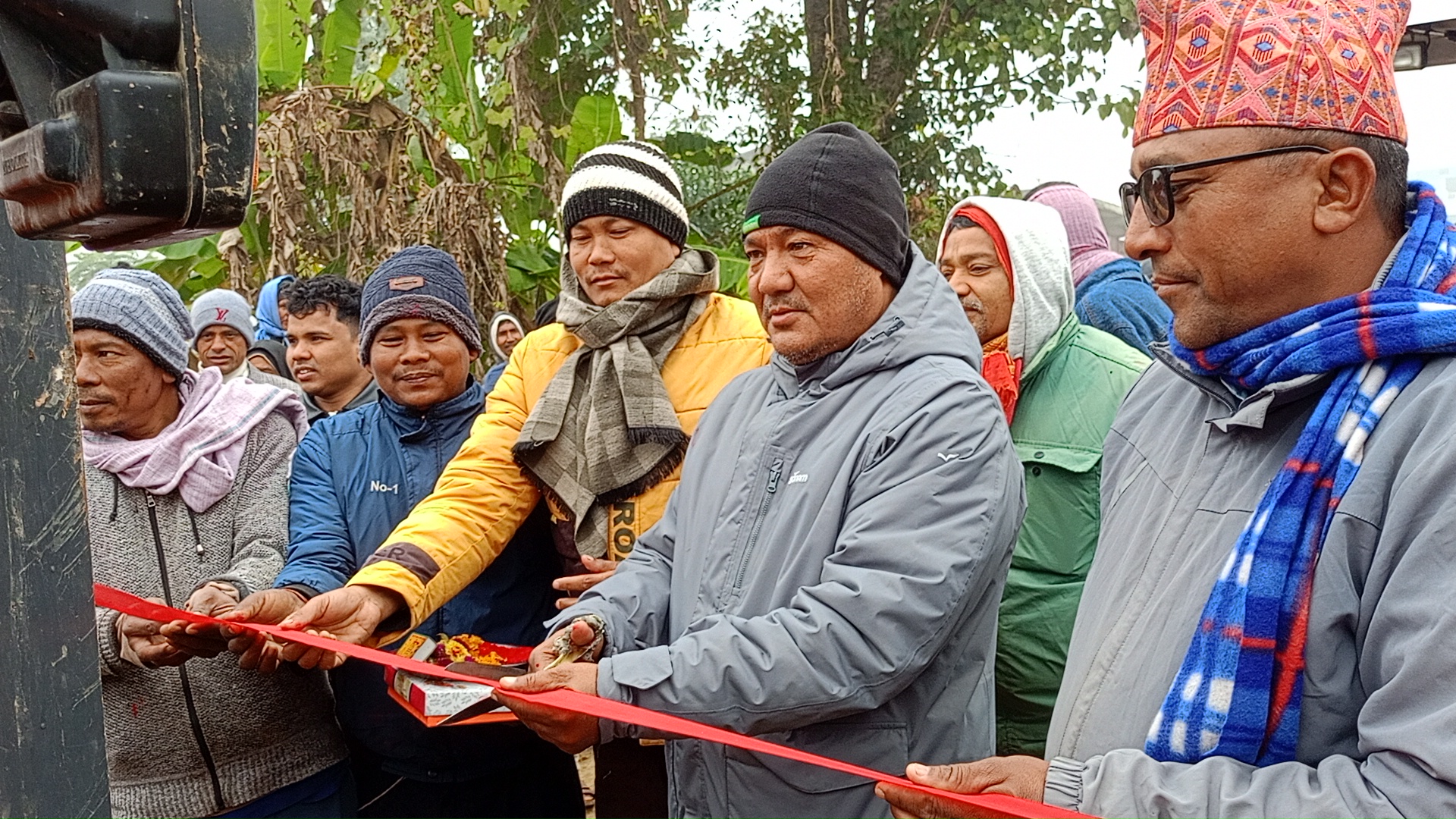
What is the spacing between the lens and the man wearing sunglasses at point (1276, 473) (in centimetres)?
139

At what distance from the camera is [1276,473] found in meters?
1.62

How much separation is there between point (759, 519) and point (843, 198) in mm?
742

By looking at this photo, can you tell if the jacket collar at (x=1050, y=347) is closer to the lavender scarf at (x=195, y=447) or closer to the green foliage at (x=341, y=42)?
the lavender scarf at (x=195, y=447)

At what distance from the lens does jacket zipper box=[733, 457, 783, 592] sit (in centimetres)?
243

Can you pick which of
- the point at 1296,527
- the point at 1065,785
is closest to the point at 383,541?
the point at 1065,785

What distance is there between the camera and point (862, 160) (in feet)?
8.80

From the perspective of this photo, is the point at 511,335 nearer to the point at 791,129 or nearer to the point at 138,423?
the point at 791,129

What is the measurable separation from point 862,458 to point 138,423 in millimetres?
2074

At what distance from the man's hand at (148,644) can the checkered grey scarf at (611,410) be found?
1.00 meters

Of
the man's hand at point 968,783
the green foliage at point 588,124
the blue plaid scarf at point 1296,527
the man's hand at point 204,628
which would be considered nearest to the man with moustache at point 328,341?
the man's hand at point 204,628

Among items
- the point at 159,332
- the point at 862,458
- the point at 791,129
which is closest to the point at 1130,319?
the point at 862,458

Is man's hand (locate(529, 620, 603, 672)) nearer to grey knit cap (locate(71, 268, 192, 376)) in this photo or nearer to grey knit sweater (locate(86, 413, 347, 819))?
grey knit sweater (locate(86, 413, 347, 819))

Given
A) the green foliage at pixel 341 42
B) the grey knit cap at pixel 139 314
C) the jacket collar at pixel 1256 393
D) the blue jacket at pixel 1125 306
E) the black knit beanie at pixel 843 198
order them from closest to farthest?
1. the jacket collar at pixel 1256 393
2. the black knit beanie at pixel 843 198
3. the grey knit cap at pixel 139 314
4. the blue jacket at pixel 1125 306
5. the green foliage at pixel 341 42

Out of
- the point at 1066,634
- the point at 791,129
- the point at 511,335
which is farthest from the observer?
the point at 791,129
